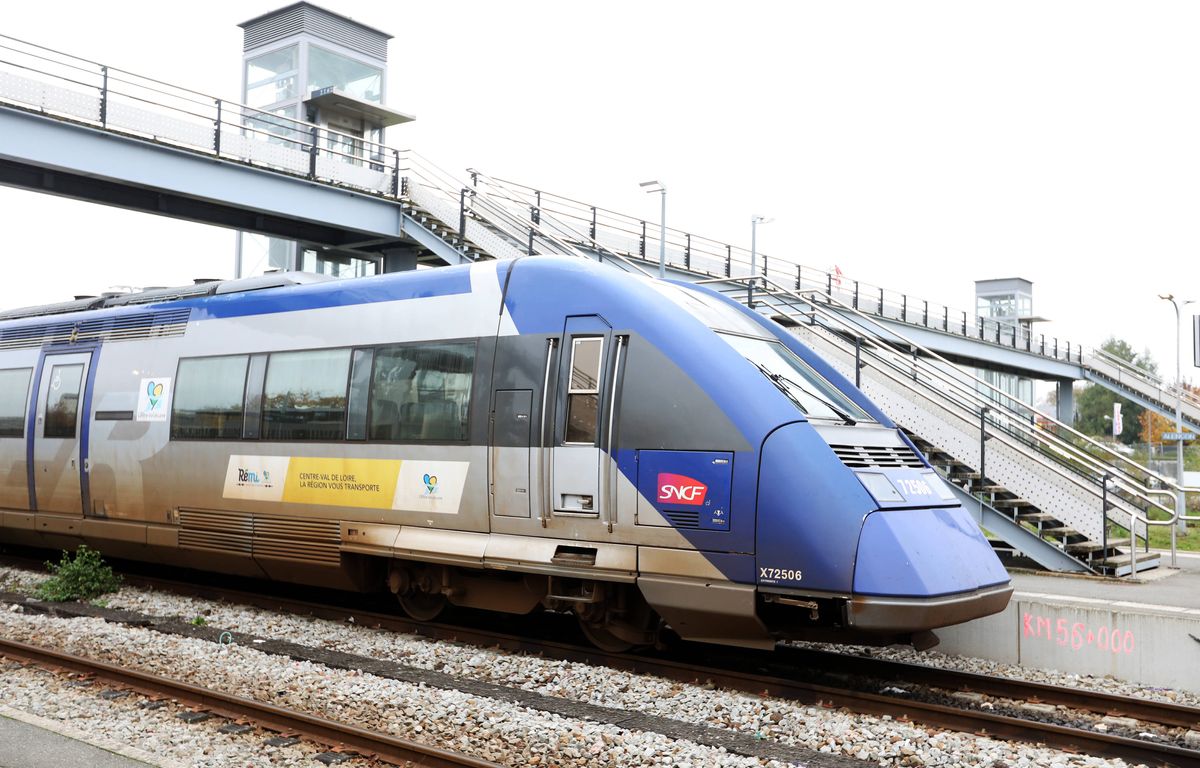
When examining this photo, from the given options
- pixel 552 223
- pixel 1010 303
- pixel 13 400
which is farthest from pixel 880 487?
pixel 1010 303

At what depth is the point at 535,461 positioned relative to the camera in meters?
8.71

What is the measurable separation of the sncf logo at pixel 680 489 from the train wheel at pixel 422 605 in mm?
3089

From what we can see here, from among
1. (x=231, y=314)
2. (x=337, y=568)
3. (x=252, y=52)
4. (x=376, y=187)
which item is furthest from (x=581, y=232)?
(x=337, y=568)

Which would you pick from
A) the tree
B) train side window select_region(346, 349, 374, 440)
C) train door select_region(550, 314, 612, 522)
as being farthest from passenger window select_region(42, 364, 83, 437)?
the tree

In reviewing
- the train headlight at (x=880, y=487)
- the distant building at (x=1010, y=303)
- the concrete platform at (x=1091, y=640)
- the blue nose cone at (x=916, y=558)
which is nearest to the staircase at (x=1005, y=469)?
the concrete platform at (x=1091, y=640)

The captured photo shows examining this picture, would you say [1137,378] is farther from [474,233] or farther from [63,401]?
[63,401]

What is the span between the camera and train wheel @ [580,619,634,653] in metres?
8.70

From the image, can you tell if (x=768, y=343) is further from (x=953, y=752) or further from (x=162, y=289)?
(x=162, y=289)

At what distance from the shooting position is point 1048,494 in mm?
14070

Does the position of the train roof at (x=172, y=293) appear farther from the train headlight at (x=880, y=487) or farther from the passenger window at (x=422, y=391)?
the train headlight at (x=880, y=487)

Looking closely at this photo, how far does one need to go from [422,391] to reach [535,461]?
157 centimetres

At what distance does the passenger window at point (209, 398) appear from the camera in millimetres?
11266

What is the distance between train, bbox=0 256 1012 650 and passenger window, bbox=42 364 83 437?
704mm

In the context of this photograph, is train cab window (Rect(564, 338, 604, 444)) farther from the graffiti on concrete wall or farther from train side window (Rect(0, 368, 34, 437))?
train side window (Rect(0, 368, 34, 437))
